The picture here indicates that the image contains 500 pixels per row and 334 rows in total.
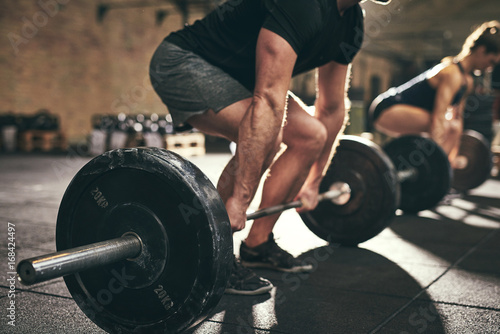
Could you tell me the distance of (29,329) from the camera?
116 cm

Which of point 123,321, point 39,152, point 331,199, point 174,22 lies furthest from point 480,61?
point 174,22

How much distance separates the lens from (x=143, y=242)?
3.35ft

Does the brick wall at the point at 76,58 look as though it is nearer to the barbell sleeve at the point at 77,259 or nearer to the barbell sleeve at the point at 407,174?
the barbell sleeve at the point at 407,174

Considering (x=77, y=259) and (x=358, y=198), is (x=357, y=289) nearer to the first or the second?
(x=358, y=198)

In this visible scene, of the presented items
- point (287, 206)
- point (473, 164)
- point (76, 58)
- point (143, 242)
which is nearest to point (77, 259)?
point (143, 242)

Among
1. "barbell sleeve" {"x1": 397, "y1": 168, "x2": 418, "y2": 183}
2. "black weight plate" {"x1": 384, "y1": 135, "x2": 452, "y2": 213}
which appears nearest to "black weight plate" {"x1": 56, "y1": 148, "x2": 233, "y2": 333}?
"barbell sleeve" {"x1": 397, "y1": 168, "x2": 418, "y2": 183}

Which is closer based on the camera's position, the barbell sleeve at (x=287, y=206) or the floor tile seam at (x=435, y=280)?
the floor tile seam at (x=435, y=280)

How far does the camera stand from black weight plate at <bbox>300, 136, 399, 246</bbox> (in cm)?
197

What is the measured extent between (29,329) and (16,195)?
252 centimetres

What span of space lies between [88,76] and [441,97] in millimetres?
7944

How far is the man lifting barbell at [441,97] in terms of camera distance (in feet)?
9.72

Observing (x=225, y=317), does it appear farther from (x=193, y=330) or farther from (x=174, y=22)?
(x=174, y=22)

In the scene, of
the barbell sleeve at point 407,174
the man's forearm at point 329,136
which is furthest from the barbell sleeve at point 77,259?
the barbell sleeve at point 407,174

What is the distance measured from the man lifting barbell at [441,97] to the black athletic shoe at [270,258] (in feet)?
5.58
